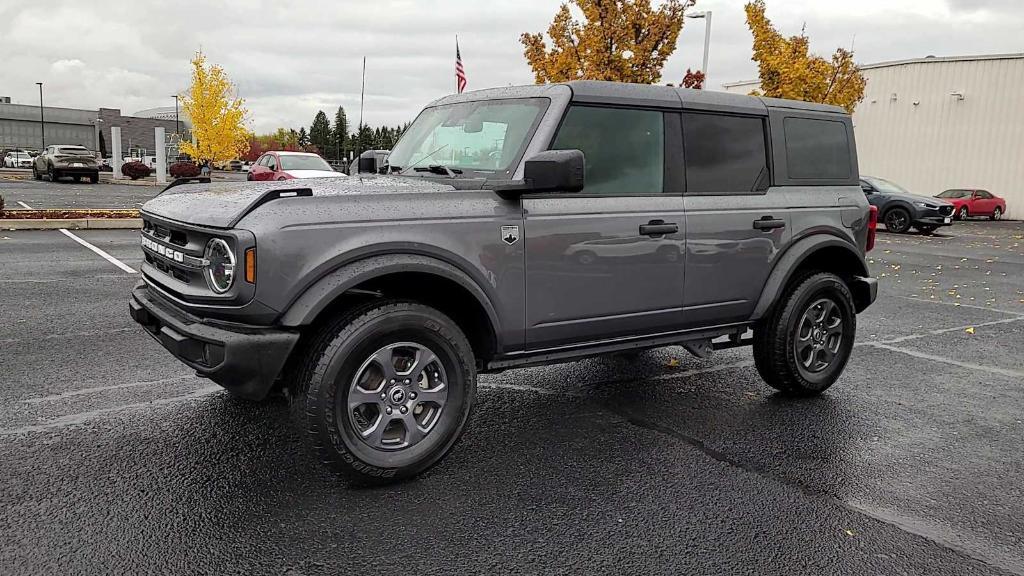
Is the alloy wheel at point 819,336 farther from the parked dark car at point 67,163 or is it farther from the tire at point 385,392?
the parked dark car at point 67,163

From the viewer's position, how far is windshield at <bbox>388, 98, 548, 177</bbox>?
4.11 m

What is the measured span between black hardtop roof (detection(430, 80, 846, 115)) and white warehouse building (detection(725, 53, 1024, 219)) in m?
36.8

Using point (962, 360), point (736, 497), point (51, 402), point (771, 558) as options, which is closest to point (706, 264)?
point (736, 497)

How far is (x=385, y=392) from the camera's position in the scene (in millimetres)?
3541

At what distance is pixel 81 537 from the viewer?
2.98 m

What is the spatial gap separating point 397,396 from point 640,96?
2.20 meters

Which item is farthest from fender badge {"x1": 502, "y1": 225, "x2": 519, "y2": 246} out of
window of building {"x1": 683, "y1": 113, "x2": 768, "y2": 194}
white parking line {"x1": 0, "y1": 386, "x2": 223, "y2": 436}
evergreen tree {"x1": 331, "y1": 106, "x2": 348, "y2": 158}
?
evergreen tree {"x1": 331, "y1": 106, "x2": 348, "y2": 158}

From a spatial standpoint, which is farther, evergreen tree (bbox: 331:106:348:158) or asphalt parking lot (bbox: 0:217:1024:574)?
evergreen tree (bbox: 331:106:348:158)

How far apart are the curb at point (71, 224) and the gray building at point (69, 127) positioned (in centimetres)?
10133

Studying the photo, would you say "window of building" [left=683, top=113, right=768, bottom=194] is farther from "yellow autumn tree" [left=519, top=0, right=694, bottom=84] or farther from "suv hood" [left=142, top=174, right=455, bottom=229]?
"yellow autumn tree" [left=519, top=0, right=694, bottom=84]

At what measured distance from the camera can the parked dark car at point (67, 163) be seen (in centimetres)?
3288

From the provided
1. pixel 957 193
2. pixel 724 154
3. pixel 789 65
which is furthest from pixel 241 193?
pixel 957 193

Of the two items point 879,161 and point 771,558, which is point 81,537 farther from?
point 879,161

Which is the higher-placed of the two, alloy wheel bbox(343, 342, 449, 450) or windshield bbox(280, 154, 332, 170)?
windshield bbox(280, 154, 332, 170)
